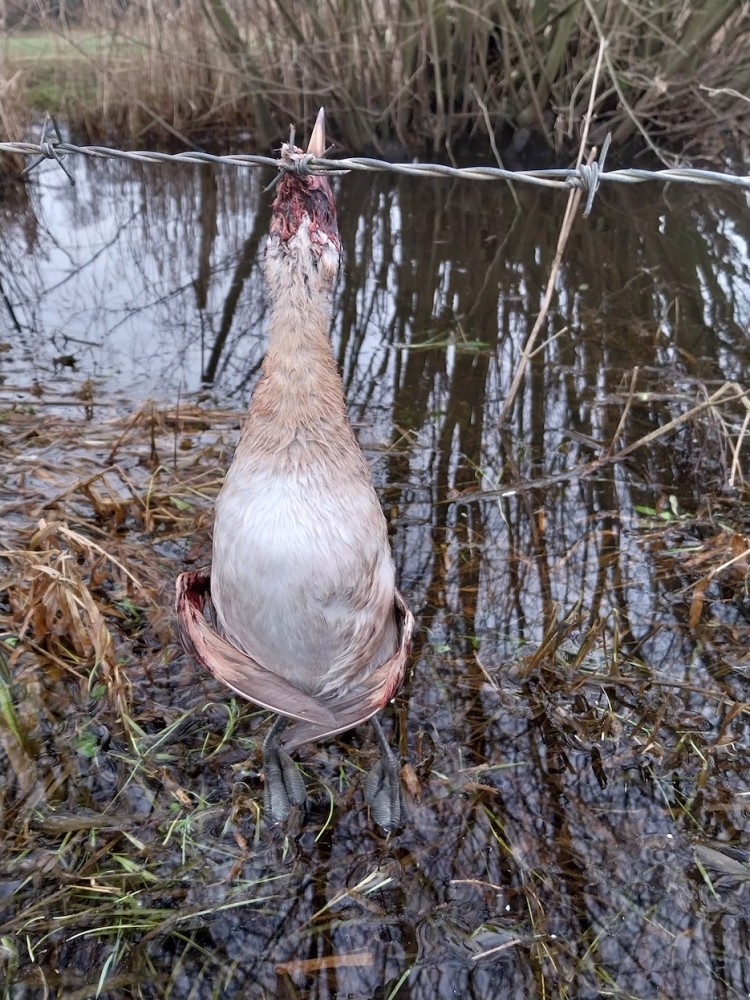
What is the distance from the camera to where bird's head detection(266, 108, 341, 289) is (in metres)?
1.97

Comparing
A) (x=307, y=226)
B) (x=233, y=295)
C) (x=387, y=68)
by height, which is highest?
(x=387, y=68)

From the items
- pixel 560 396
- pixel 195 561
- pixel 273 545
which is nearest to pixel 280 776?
pixel 273 545

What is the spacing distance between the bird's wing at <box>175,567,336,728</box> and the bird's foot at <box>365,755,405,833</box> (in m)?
0.42

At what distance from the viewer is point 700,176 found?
1.80 m

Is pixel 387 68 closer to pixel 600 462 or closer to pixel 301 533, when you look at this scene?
pixel 600 462

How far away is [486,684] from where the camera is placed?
284 cm

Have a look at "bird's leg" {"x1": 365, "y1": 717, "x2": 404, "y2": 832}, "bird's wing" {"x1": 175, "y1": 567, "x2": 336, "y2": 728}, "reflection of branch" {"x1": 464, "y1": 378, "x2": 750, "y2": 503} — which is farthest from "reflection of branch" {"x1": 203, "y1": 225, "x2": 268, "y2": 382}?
"bird's leg" {"x1": 365, "y1": 717, "x2": 404, "y2": 832}

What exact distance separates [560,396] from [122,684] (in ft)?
10.0

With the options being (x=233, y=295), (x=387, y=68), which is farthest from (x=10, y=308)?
(x=387, y=68)

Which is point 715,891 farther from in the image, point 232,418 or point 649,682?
point 232,418

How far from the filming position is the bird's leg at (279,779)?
2377 millimetres

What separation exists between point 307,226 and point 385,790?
158 centimetres

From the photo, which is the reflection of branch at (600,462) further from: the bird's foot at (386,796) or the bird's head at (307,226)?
the bird's head at (307,226)

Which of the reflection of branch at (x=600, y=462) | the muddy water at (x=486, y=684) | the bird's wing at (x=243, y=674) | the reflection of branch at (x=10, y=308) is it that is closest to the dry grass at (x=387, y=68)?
the muddy water at (x=486, y=684)
